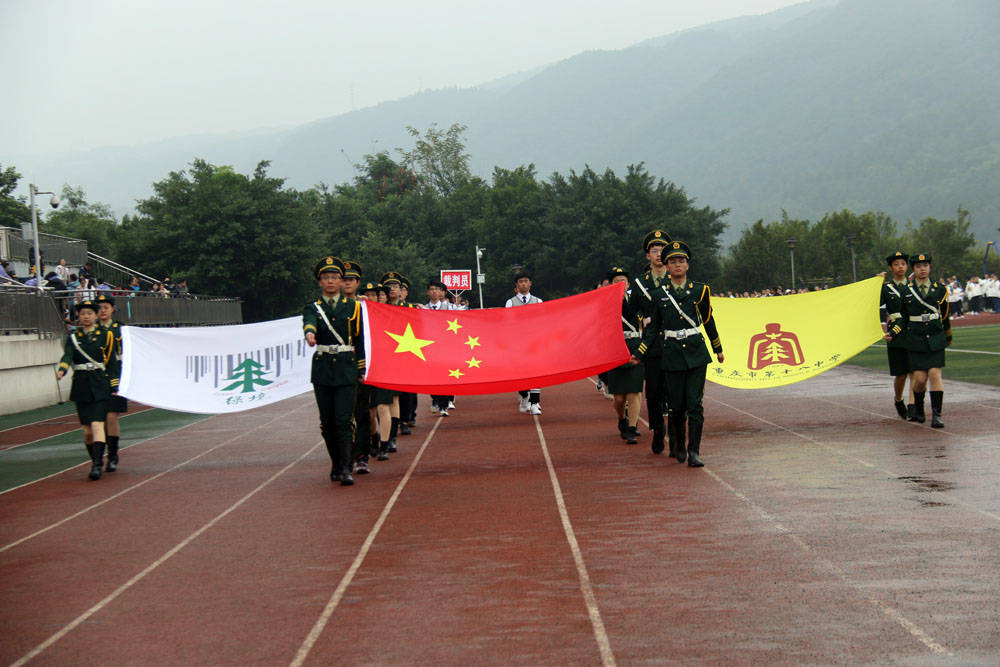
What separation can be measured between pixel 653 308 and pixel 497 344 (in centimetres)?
216

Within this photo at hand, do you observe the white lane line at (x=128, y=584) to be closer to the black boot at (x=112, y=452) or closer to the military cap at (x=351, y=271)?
the military cap at (x=351, y=271)

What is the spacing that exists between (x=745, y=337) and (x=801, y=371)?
A: 80 cm

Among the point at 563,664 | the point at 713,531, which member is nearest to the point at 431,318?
the point at 713,531

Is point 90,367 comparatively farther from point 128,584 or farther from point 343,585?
point 343,585

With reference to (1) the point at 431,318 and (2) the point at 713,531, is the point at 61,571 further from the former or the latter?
(1) the point at 431,318

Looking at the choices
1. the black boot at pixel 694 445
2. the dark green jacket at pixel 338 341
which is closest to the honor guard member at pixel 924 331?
the black boot at pixel 694 445

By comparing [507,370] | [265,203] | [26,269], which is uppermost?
[265,203]

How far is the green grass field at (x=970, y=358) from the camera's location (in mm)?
18844

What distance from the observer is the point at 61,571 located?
7.49 m

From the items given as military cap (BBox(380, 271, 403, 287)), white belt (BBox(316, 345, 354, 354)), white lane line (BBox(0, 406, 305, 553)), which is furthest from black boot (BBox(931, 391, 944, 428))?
white lane line (BBox(0, 406, 305, 553))

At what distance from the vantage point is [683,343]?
423 inches

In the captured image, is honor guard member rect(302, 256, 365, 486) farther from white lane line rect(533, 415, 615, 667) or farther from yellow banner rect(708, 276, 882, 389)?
yellow banner rect(708, 276, 882, 389)

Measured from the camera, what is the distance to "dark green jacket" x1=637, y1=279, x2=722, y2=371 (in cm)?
1072

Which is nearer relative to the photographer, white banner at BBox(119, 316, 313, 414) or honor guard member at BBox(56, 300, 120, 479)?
honor guard member at BBox(56, 300, 120, 479)
